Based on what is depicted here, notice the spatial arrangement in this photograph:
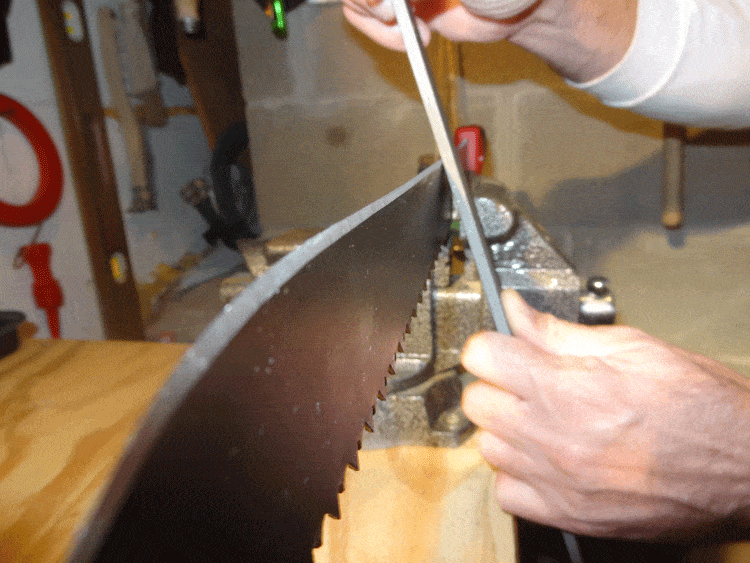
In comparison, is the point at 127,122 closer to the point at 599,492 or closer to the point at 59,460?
the point at 59,460

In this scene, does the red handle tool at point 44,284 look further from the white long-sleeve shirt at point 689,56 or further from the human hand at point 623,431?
the white long-sleeve shirt at point 689,56

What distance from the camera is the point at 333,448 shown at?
272 mm

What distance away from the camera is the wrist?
2.37ft

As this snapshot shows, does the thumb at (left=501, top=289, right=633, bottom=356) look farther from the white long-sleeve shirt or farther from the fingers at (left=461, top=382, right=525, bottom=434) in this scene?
the white long-sleeve shirt

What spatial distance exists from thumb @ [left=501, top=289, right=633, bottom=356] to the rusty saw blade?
25cm

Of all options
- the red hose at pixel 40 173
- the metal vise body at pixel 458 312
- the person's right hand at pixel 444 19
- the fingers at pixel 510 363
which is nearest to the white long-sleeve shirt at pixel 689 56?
the person's right hand at pixel 444 19

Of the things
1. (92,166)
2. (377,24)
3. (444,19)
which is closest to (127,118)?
(92,166)

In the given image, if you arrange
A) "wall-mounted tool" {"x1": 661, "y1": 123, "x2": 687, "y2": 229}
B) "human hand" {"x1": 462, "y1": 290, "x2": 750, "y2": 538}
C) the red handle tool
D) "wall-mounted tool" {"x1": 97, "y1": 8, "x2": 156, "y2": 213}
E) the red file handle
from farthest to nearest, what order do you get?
"wall-mounted tool" {"x1": 97, "y1": 8, "x2": 156, "y2": 213}, the red handle tool, "wall-mounted tool" {"x1": 661, "y1": 123, "x2": 687, "y2": 229}, the red file handle, "human hand" {"x1": 462, "y1": 290, "x2": 750, "y2": 538}

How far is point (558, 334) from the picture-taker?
53cm

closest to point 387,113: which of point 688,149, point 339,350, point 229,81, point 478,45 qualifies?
point 478,45

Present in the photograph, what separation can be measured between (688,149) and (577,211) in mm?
355

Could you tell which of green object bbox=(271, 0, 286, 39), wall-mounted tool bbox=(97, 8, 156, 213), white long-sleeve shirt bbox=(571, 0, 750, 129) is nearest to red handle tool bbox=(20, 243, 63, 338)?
wall-mounted tool bbox=(97, 8, 156, 213)

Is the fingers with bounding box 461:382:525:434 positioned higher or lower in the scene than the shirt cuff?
lower

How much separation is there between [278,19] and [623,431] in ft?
5.14
